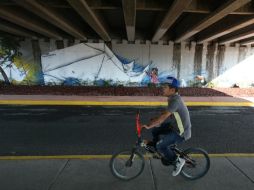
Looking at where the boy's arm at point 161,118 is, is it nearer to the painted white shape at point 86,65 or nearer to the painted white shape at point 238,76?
the painted white shape at point 86,65

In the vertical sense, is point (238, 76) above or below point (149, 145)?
above

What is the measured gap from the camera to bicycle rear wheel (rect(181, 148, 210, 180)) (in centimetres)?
430

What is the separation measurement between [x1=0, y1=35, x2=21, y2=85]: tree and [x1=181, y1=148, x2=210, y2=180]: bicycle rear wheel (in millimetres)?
19258

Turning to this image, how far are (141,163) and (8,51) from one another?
63.5 ft

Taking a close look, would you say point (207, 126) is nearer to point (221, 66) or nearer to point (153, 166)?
point (153, 166)

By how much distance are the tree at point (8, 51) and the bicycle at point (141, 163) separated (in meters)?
18.8

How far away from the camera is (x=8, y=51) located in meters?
20.8

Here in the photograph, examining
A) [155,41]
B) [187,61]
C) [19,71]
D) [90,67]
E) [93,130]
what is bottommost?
[93,130]

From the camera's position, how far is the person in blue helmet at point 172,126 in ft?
13.0

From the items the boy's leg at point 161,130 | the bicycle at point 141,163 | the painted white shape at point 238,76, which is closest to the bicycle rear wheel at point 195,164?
the bicycle at point 141,163

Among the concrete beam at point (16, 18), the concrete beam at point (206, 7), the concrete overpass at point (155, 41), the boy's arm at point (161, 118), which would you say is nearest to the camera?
the boy's arm at point (161, 118)

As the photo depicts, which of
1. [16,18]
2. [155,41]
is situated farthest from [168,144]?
[155,41]

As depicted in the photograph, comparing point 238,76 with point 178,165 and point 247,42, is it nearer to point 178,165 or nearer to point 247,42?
point 247,42

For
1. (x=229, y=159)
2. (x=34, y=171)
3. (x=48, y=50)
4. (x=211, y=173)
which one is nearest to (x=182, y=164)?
(x=211, y=173)
